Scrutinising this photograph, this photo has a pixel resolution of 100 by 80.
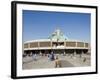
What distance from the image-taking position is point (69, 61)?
6.35 feet

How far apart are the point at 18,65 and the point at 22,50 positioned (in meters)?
0.13

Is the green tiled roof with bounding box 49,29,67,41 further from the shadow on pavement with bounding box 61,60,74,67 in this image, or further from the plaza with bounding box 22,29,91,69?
the shadow on pavement with bounding box 61,60,74,67

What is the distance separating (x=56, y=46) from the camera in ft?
6.22

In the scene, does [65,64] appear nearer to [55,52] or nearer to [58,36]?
[55,52]

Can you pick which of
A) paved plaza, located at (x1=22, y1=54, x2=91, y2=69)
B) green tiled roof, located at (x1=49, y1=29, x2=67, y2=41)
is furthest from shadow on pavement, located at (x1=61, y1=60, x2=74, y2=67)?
green tiled roof, located at (x1=49, y1=29, x2=67, y2=41)

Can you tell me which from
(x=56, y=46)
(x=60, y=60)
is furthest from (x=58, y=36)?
(x=60, y=60)

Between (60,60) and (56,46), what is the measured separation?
0.13 m

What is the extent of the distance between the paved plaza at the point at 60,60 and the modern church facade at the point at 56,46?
4 cm

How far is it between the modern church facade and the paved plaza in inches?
1.5

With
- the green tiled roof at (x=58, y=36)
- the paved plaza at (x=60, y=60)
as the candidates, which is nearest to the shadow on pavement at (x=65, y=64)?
the paved plaza at (x=60, y=60)

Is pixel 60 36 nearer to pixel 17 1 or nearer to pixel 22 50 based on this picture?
pixel 22 50

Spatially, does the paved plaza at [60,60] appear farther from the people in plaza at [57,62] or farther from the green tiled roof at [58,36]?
the green tiled roof at [58,36]
